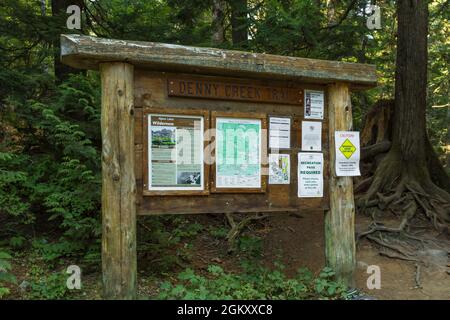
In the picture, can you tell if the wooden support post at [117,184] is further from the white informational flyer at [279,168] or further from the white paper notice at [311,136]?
the white paper notice at [311,136]

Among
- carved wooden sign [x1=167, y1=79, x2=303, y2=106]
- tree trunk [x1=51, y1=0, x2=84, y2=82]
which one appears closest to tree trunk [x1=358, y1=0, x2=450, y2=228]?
carved wooden sign [x1=167, y1=79, x2=303, y2=106]

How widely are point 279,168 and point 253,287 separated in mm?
1471

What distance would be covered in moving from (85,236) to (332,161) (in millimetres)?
3536

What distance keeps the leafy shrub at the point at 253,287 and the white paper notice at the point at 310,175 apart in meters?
1.00

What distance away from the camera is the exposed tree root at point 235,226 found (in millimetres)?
8128

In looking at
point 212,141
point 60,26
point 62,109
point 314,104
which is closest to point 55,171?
point 62,109

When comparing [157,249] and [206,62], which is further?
[157,249]

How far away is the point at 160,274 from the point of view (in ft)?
20.2

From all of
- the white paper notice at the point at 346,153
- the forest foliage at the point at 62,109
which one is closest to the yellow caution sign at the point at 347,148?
the white paper notice at the point at 346,153

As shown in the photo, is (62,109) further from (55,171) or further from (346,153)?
(346,153)

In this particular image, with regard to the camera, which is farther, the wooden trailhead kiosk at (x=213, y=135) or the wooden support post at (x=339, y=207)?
the wooden support post at (x=339, y=207)

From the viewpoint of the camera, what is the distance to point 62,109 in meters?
6.94

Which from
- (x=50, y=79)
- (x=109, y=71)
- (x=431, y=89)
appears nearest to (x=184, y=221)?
(x=50, y=79)

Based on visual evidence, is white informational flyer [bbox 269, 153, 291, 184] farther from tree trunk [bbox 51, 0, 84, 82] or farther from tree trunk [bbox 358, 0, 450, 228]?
tree trunk [bbox 51, 0, 84, 82]
